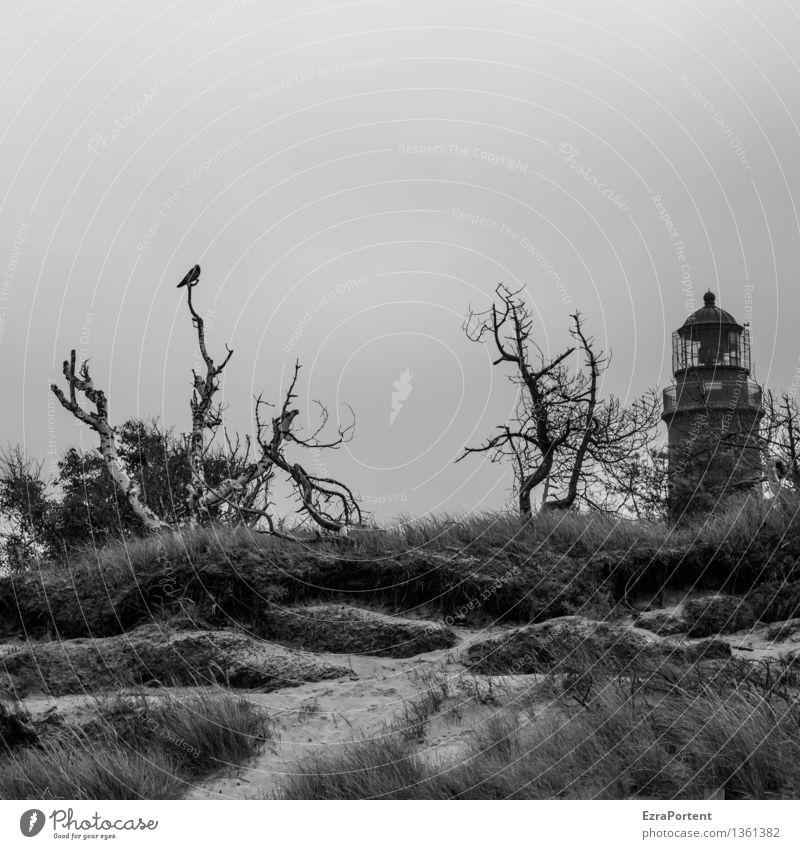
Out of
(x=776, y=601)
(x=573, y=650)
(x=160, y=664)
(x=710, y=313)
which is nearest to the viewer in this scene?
(x=573, y=650)

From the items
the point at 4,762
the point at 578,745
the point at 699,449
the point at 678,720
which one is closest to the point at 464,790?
the point at 578,745

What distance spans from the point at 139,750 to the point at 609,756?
3.97 m

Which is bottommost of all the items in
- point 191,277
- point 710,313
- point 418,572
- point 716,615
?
point 716,615

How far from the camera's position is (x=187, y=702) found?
8430mm

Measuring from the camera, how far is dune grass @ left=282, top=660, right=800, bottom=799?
6520 millimetres

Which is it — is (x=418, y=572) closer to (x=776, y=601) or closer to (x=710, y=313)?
(x=776, y=601)

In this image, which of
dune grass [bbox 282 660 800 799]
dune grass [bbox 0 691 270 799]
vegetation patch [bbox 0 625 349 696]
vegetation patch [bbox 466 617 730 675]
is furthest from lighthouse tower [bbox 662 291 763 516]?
dune grass [bbox 0 691 270 799]

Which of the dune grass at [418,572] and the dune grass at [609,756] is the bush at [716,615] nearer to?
the dune grass at [418,572]

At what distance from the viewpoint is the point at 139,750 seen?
8.00 m

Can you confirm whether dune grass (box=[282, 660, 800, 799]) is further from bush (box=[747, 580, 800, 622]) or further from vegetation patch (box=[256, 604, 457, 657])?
bush (box=[747, 580, 800, 622])

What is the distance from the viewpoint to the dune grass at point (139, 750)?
7.35 metres

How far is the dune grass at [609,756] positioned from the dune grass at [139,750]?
871 mm

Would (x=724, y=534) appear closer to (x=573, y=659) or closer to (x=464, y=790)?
(x=573, y=659)

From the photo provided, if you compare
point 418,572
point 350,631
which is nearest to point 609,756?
point 350,631
